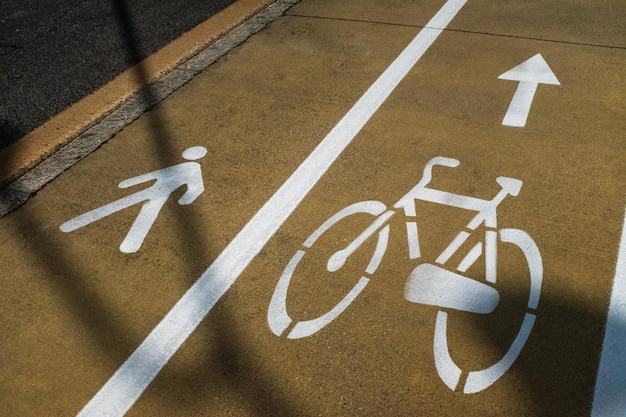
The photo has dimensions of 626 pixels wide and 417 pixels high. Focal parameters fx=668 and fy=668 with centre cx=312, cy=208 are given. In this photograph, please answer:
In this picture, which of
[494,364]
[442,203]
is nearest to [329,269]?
[442,203]

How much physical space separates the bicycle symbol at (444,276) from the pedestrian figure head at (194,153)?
1248 mm

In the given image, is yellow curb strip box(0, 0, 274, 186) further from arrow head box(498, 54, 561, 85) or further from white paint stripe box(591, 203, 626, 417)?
white paint stripe box(591, 203, 626, 417)

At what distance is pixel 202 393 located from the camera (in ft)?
10.2

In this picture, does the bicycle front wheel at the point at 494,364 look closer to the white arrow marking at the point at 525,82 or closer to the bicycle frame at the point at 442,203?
the bicycle frame at the point at 442,203

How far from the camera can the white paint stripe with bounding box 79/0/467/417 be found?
3152 mm

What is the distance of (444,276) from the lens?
3631 millimetres

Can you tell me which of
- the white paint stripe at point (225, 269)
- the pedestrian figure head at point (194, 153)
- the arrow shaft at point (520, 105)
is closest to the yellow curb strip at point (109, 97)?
the pedestrian figure head at point (194, 153)

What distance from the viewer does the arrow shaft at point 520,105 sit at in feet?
16.5

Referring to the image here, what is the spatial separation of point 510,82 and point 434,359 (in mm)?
3146

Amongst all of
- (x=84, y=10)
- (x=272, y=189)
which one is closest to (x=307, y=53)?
(x=272, y=189)

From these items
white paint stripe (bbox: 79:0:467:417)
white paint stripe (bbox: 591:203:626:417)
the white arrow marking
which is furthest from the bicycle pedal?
the white arrow marking

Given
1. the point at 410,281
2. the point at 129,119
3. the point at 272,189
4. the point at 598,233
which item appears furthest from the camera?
the point at 129,119

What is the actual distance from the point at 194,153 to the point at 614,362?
3.07 meters

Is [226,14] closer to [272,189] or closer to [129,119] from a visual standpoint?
[129,119]
